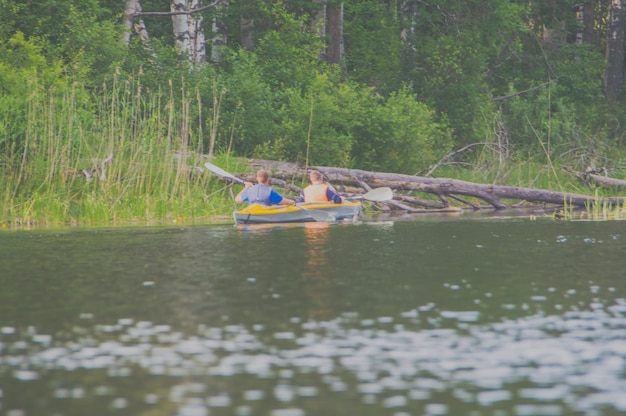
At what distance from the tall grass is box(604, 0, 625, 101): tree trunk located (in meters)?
24.2

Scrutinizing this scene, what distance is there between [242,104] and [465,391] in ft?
71.3

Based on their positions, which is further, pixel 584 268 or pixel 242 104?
pixel 242 104

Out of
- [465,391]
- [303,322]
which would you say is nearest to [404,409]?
[465,391]

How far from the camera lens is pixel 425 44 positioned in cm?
3672

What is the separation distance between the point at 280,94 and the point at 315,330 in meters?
21.0

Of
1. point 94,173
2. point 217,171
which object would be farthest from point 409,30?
point 94,173

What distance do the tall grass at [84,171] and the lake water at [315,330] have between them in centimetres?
575

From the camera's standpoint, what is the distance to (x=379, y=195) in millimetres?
24156

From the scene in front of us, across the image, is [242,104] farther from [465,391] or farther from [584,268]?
[465,391]

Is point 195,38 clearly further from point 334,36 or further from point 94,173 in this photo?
point 94,173

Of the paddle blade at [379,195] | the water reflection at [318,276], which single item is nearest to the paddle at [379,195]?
the paddle blade at [379,195]

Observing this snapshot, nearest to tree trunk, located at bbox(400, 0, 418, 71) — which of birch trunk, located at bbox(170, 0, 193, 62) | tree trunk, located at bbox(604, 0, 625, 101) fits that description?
tree trunk, located at bbox(604, 0, 625, 101)

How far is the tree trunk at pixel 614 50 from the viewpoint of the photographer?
42.6 meters

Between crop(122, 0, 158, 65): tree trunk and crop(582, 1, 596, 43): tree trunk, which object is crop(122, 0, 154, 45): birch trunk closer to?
crop(122, 0, 158, 65): tree trunk
